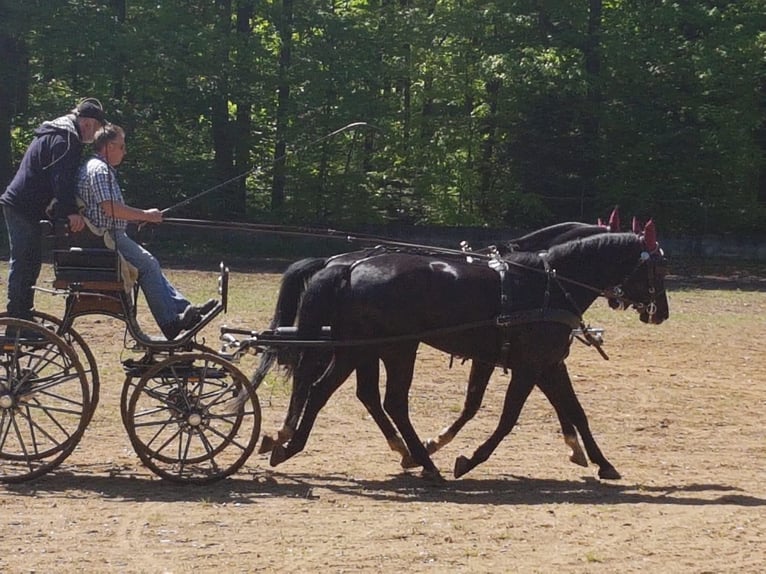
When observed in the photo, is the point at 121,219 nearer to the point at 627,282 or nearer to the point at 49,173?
the point at 49,173

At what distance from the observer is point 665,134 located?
29.9 m

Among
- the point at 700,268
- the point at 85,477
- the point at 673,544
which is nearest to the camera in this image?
the point at 673,544

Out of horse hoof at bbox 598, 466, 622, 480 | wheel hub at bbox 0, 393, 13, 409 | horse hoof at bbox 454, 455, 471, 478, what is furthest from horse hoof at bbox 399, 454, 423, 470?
wheel hub at bbox 0, 393, 13, 409

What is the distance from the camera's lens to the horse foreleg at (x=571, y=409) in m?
8.95

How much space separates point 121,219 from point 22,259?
2.77ft

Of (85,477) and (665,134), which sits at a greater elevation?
(665,134)

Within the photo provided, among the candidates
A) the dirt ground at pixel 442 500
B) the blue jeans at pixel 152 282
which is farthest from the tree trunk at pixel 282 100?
the blue jeans at pixel 152 282

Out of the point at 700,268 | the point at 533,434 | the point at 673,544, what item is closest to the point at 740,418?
the point at 533,434

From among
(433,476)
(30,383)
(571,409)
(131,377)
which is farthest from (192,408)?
(571,409)

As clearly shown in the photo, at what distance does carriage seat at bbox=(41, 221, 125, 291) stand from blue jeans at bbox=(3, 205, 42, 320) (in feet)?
0.99

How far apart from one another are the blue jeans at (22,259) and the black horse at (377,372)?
5.71ft

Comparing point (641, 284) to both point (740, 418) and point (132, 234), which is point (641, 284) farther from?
point (132, 234)

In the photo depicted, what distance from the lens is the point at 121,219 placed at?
8.18 meters

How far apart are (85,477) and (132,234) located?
1788 mm
